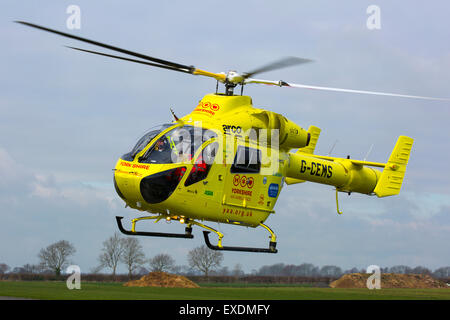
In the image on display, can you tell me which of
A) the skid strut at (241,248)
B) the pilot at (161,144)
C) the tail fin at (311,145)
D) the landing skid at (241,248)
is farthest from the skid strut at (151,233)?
the tail fin at (311,145)

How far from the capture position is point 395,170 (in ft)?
95.8

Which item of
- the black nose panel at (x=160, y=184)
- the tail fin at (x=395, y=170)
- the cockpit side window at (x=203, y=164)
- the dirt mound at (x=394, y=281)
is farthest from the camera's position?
the dirt mound at (x=394, y=281)

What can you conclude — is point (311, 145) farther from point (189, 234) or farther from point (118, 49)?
point (118, 49)

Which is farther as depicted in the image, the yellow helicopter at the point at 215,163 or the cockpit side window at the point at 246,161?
the cockpit side window at the point at 246,161

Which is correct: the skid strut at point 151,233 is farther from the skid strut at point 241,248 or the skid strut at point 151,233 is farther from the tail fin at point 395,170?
the tail fin at point 395,170

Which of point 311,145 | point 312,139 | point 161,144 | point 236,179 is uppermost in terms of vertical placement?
point 312,139

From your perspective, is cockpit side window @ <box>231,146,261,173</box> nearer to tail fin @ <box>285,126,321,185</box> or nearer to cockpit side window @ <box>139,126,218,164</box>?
cockpit side window @ <box>139,126,218,164</box>

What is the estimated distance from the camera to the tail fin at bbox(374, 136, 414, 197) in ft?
95.0

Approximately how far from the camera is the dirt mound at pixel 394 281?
50562 mm

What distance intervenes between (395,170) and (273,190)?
338 inches

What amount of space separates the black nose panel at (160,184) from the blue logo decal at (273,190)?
4563 mm

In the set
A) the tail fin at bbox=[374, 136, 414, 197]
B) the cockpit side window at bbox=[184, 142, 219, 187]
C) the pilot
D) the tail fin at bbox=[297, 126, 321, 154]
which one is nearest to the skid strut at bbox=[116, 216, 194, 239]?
the cockpit side window at bbox=[184, 142, 219, 187]

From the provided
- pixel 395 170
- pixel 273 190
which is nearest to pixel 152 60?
pixel 273 190

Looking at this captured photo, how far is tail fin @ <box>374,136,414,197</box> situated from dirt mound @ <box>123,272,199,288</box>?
22.2 m
